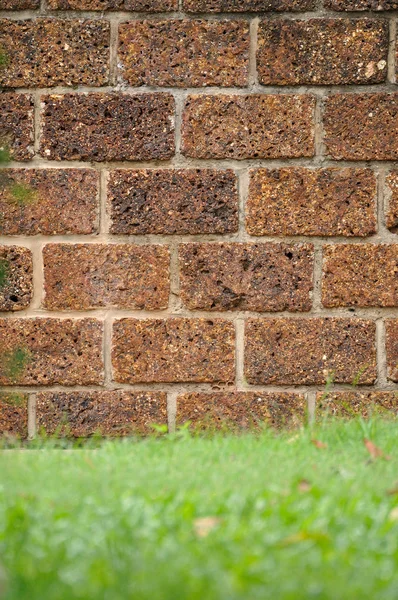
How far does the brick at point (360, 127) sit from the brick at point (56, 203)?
99 cm

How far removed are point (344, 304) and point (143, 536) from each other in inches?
82.4

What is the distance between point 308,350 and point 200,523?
1.90 m

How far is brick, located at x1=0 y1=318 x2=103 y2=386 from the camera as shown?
3.81 meters

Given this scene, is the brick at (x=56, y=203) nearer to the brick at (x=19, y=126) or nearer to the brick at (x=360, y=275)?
the brick at (x=19, y=126)

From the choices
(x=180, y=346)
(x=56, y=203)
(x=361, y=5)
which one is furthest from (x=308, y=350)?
(x=361, y=5)

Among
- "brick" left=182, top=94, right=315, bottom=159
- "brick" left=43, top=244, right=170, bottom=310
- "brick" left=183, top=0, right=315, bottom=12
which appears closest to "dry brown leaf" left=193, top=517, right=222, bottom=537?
"brick" left=43, top=244, right=170, bottom=310

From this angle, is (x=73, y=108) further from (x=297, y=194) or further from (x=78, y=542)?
(x=78, y=542)

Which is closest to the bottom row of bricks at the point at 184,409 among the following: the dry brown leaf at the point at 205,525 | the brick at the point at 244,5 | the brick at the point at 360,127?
the brick at the point at 360,127

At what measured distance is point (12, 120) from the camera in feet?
12.6

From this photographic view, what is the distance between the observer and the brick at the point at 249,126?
3812mm

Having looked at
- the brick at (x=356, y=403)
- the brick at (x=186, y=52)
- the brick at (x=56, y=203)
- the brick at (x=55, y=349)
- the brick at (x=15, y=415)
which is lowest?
the brick at (x=15, y=415)

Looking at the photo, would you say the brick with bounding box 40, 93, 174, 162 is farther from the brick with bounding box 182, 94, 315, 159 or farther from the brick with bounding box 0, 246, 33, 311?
the brick with bounding box 0, 246, 33, 311

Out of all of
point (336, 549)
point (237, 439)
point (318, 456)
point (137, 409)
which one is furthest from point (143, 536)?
point (137, 409)

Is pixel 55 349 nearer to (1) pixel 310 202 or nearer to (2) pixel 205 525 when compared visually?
(1) pixel 310 202
